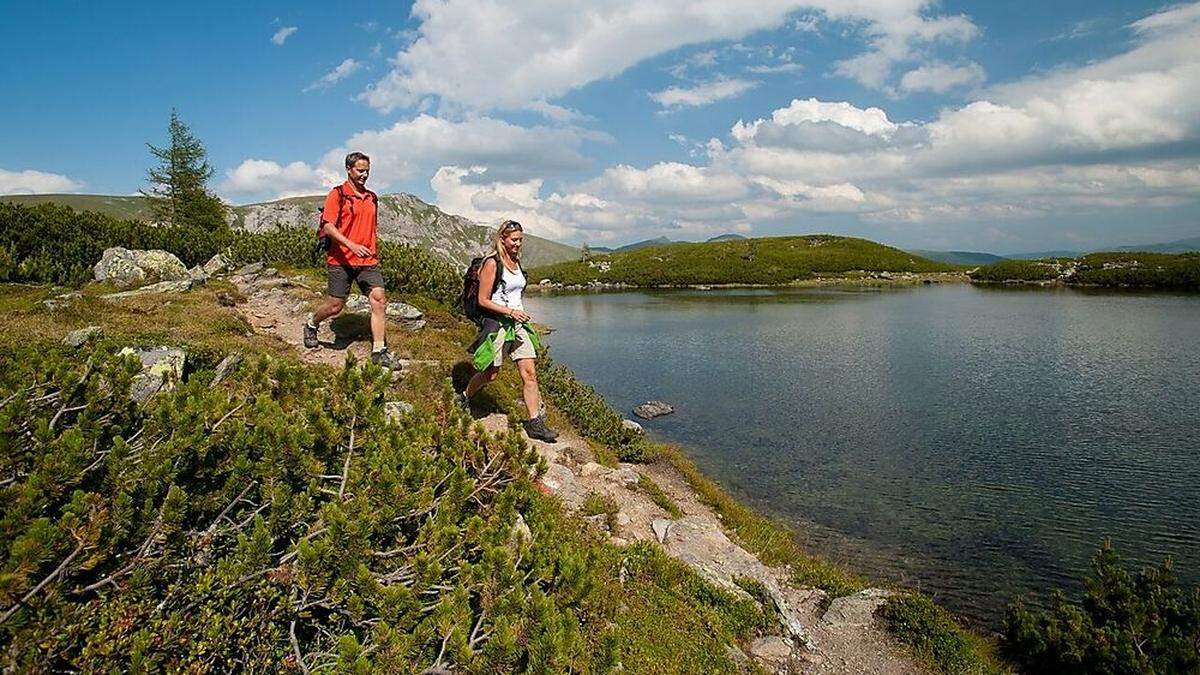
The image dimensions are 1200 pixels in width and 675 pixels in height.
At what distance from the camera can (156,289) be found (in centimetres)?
1641

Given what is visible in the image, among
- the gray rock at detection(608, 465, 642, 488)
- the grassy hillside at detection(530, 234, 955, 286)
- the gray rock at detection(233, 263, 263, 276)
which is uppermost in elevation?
the grassy hillside at detection(530, 234, 955, 286)

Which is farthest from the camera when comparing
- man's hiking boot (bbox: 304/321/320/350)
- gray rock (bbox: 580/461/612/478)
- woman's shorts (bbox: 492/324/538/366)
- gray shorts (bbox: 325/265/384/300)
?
man's hiking boot (bbox: 304/321/320/350)

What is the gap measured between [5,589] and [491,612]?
2412mm

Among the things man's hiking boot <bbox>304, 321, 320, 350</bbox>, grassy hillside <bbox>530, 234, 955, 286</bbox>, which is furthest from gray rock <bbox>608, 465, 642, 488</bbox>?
grassy hillside <bbox>530, 234, 955, 286</bbox>

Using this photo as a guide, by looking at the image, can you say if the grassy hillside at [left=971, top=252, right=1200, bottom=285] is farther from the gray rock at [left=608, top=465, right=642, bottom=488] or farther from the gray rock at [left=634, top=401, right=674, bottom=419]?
the gray rock at [left=608, top=465, right=642, bottom=488]

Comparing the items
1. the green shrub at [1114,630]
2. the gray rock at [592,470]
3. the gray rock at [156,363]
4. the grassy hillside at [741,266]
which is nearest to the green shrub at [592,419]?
the gray rock at [592,470]

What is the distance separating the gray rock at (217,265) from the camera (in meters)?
21.6

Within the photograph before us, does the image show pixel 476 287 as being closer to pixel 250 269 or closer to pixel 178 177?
pixel 250 269

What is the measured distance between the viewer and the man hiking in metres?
10.8

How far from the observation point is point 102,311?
13000 mm

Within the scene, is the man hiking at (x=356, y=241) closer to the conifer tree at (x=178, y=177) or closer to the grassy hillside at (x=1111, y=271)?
the conifer tree at (x=178, y=177)

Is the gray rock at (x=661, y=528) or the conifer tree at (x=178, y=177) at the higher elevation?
the conifer tree at (x=178, y=177)

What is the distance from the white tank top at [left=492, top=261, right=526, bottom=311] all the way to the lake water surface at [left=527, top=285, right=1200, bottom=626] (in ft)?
27.9

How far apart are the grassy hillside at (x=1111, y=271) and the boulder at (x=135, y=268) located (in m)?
123
